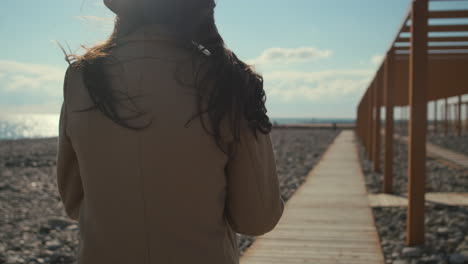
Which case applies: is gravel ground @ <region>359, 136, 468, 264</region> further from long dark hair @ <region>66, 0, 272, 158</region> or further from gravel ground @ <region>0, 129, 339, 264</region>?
long dark hair @ <region>66, 0, 272, 158</region>

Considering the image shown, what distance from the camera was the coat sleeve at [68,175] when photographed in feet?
3.92

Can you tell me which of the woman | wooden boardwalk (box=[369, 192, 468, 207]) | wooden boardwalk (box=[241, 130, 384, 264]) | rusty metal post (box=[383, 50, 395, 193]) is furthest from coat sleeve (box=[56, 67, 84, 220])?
rusty metal post (box=[383, 50, 395, 193])

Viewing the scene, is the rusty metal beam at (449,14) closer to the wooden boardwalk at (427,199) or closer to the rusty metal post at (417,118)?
the rusty metal post at (417,118)

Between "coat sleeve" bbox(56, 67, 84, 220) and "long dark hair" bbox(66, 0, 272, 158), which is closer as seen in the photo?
"long dark hair" bbox(66, 0, 272, 158)

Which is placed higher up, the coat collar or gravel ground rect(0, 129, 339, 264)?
the coat collar

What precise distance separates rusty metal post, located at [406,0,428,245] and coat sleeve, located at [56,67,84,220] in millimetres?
3343

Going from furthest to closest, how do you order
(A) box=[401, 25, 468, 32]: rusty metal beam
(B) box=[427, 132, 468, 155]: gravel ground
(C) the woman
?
(B) box=[427, 132, 468, 155]: gravel ground
(A) box=[401, 25, 468, 32]: rusty metal beam
(C) the woman

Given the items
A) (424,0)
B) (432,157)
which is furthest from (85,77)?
(432,157)

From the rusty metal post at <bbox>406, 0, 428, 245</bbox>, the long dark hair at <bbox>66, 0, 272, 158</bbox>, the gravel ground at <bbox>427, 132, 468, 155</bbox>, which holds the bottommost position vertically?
the gravel ground at <bbox>427, 132, 468, 155</bbox>

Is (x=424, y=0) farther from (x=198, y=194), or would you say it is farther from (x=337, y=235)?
(x=198, y=194)

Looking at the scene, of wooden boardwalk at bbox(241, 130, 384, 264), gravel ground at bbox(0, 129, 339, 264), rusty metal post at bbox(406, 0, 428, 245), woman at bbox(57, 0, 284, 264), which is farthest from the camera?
gravel ground at bbox(0, 129, 339, 264)

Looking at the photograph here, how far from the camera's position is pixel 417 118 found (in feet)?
12.8

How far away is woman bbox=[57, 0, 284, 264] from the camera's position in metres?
1.04

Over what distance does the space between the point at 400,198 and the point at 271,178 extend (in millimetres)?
5562
